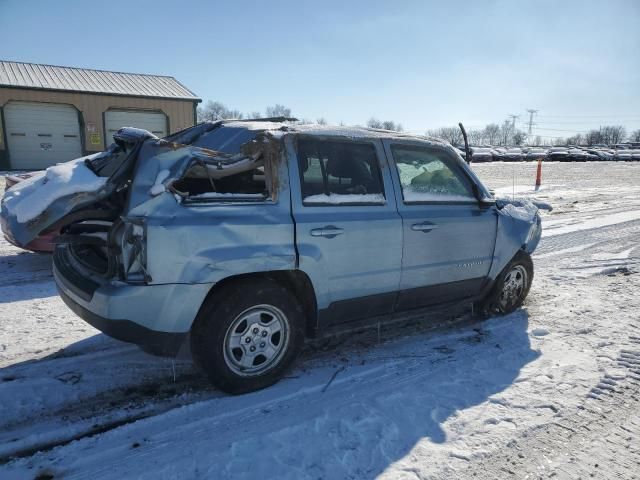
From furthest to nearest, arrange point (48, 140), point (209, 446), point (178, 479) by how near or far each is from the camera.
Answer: point (48, 140)
point (209, 446)
point (178, 479)

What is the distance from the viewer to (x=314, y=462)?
254 cm

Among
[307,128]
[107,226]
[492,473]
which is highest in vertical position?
[307,128]

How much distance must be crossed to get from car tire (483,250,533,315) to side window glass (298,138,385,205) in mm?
1840

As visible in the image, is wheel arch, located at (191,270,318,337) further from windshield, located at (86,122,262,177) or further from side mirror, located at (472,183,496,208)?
side mirror, located at (472,183,496,208)

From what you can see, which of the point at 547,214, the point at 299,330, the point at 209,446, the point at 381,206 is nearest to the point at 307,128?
the point at 381,206

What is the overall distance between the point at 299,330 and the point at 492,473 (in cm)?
151

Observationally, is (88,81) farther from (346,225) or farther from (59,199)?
(346,225)

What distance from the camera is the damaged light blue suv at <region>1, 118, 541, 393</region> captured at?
112 inches

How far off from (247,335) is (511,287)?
3.03 m

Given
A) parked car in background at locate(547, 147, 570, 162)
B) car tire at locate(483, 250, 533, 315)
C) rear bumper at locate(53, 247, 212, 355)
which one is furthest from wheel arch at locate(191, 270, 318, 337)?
parked car in background at locate(547, 147, 570, 162)

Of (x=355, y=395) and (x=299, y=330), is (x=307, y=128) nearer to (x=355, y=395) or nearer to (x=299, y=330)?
(x=299, y=330)

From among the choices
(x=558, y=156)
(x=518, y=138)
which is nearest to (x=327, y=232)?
(x=558, y=156)

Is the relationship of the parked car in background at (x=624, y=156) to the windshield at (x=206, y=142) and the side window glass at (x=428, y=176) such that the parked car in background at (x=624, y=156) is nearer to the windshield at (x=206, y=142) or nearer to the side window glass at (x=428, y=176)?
the side window glass at (x=428, y=176)

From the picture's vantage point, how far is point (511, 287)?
4.85m
